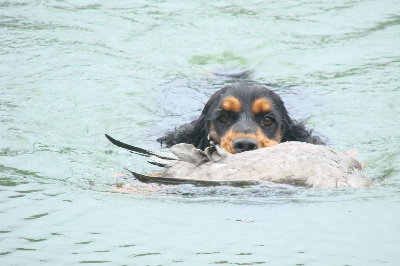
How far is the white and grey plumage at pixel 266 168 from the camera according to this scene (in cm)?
480

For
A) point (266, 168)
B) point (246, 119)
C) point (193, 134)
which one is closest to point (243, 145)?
point (246, 119)

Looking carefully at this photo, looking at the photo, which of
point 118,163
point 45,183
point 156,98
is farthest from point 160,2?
point 45,183

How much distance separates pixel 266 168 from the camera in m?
4.84

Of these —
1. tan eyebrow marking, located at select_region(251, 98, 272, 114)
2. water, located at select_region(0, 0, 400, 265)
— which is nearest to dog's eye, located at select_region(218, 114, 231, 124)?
tan eyebrow marking, located at select_region(251, 98, 272, 114)

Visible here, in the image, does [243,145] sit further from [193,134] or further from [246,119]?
[193,134]

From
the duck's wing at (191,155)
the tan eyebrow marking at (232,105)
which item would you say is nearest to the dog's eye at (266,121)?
the tan eyebrow marking at (232,105)

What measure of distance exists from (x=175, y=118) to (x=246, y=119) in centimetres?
168

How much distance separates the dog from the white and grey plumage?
1.68 meters

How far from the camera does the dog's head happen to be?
23.3 ft

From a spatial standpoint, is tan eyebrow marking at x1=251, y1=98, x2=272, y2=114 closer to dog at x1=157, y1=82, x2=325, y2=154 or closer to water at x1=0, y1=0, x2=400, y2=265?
dog at x1=157, y1=82, x2=325, y2=154

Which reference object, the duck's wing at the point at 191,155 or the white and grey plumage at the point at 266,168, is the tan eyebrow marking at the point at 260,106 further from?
the duck's wing at the point at 191,155

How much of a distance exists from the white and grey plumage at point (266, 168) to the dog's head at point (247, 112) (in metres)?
1.84

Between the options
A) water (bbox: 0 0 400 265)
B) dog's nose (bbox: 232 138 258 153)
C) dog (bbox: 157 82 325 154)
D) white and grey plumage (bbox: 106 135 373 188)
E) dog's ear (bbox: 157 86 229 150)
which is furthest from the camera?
dog's ear (bbox: 157 86 229 150)

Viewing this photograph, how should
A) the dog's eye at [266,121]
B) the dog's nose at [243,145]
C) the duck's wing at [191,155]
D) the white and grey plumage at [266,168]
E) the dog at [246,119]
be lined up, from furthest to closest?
1. the dog's eye at [266,121]
2. the dog at [246,119]
3. the dog's nose at [243,145]
4. the duck's wing at [191,155]
5. the white and grey plumage at [266,168]
